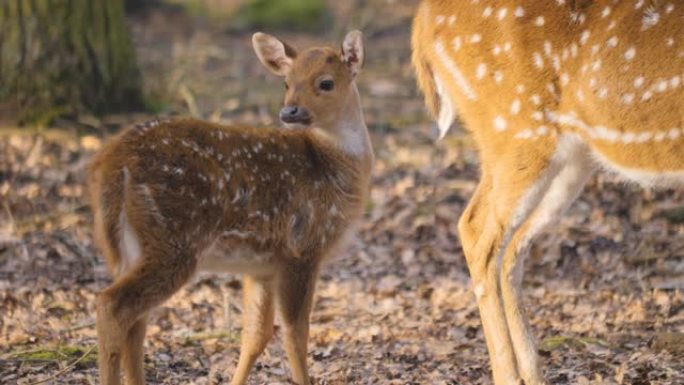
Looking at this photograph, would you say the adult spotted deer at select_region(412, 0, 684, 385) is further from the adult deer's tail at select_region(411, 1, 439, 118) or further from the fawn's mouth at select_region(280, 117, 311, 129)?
the fawn's mouth at select_region(280, 117, 311, 129)

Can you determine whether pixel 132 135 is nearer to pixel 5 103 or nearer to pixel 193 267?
pixel 193 267

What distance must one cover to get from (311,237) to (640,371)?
1.68 meters

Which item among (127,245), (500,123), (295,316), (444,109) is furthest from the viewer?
(444,109)

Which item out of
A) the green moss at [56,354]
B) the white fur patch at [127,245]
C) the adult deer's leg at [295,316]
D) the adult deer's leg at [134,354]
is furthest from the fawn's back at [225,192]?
the green moss at [56,354]

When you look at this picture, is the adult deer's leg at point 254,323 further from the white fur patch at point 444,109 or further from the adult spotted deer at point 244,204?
the white fur patch at point 444,109

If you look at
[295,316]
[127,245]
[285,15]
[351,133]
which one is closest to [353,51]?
[351,133]

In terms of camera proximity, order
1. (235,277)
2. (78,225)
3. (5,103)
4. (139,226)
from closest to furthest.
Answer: (139,226)
(235,277)
(78,225)
(5,103)

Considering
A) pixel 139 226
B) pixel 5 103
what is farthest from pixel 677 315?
pixel 5 103

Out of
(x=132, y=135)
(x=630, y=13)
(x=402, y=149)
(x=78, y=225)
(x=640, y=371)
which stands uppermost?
(x=402, y=149)

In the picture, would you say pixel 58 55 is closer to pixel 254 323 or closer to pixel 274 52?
pixel 274 52

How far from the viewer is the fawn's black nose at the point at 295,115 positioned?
689 cm

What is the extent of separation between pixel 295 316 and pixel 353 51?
153 centimetres

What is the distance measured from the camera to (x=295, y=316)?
20.7 ft

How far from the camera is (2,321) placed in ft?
25.1
